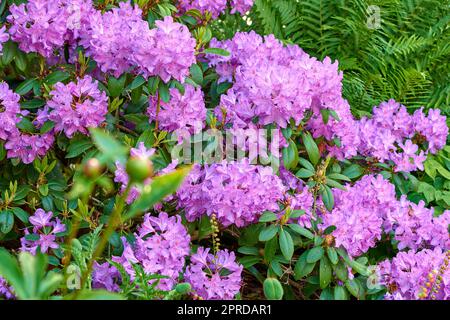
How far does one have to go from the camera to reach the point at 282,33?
338 cm

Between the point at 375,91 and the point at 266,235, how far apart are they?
1252mm

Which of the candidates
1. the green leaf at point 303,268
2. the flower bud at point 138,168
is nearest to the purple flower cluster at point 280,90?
the green leaf at point 303,268

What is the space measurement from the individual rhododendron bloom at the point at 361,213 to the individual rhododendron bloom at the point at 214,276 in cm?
33

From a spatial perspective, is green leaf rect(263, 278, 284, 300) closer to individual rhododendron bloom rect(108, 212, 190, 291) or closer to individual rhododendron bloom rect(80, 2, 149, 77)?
individual rhododendron bloom rect(108, 212, 190, 291)

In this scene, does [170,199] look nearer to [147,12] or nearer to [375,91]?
[147,12]

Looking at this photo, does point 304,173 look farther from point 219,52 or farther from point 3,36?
point 3,36

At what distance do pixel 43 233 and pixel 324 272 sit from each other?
0.91 metres

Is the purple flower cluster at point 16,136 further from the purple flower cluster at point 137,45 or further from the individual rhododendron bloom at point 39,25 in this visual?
the purple flower cluster at point 137,45

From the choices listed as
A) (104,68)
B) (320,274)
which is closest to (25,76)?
(104,68)

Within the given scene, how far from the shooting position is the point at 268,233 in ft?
7.19

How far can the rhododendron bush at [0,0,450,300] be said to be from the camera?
7.13ft

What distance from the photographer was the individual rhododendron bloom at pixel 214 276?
2.13m

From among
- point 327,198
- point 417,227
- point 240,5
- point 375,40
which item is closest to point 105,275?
point 327,198
